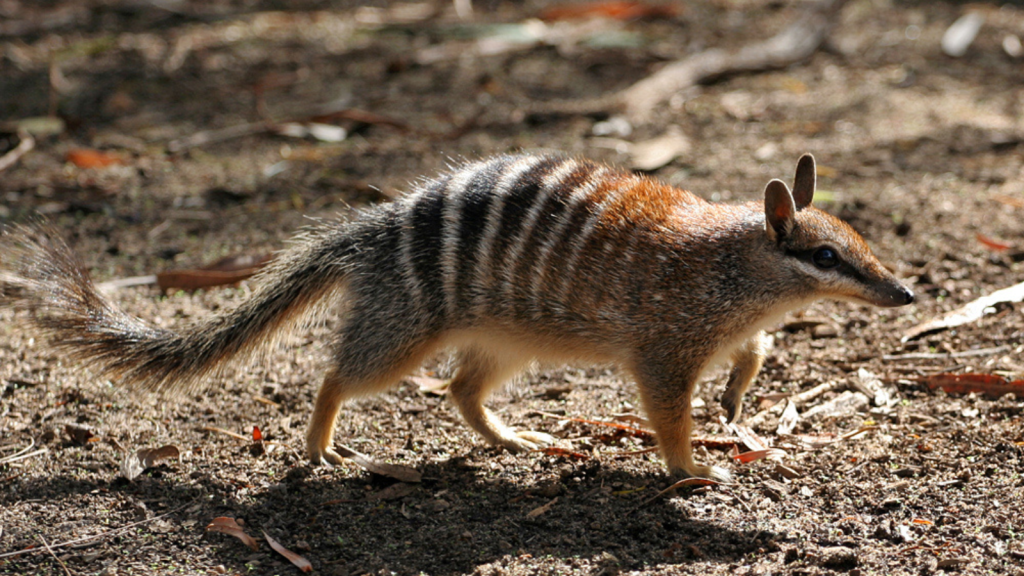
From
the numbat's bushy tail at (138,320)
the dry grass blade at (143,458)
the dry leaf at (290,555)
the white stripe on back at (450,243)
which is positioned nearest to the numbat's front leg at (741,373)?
the white stripe on back at (450,243)

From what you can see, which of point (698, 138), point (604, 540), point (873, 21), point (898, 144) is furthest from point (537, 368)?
Answer: point (873, 21)

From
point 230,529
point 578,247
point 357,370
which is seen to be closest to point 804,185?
point 578,247

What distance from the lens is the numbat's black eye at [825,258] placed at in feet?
12.8

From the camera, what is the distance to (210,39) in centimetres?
948

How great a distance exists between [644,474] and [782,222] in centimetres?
117

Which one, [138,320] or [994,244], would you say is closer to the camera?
[138,320]

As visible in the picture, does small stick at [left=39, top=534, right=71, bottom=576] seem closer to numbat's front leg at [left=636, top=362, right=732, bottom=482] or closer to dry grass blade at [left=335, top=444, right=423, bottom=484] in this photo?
dry grass blade at [left=335, top=444, right=423, bottom=484]

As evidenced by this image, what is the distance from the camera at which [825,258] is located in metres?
3.89

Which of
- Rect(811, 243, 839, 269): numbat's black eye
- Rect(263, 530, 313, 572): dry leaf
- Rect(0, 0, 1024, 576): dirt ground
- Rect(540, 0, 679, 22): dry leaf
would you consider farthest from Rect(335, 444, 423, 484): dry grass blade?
Rect(540, 0, 679, 22): dry leaf

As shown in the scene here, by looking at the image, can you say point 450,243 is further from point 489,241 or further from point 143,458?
point 143,458

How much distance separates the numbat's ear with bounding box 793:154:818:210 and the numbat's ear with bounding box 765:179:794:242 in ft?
0.65

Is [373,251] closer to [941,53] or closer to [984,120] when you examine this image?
[984,120]

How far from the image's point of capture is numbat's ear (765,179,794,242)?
380cm

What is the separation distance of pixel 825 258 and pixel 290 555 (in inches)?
91.2
